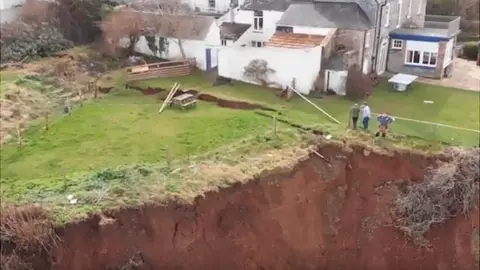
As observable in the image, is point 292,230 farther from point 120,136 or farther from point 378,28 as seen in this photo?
point 378,28

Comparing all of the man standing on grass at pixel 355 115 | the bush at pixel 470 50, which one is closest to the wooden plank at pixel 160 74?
the man standing on grass at pixel 355 115

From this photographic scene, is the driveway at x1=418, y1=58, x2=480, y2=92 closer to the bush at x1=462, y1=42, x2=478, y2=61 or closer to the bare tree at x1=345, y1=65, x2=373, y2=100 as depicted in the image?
the bush at x1=462, y1=42, x2=478, y2=61

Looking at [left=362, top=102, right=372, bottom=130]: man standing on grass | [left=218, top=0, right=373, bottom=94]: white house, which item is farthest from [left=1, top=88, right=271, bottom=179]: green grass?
[left=362, top=102, right=372, bottom=130]: man standing on grass

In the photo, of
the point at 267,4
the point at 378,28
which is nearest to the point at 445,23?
the point at 378,28

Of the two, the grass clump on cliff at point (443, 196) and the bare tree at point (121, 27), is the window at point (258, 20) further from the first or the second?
the grass clump on cliff at point (443, 196)

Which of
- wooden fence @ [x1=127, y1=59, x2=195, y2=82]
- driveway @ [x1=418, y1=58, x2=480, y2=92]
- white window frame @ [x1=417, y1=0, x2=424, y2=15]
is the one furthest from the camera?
wooden fence @ [x1=127, y1=59, x2=195, y2=82]
